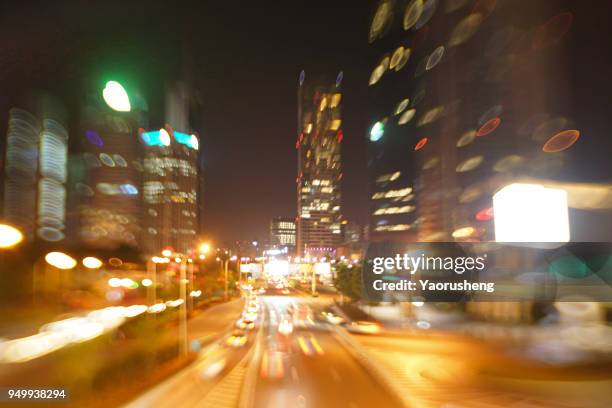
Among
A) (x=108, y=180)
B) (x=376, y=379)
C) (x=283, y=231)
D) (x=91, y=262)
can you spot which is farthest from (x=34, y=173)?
(x=283, y=231)

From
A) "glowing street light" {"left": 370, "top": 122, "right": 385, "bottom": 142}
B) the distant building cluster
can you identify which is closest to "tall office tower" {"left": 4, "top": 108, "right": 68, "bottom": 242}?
the distant building cluster

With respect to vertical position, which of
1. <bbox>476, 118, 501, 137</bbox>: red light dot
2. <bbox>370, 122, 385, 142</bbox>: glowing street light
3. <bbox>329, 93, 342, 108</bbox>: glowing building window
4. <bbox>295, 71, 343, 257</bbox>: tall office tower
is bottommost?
<bbox>476, 118, 501, 137</bbox>: red light dot

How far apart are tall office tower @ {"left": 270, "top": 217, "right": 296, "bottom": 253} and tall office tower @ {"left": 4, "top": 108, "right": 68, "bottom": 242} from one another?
16277 centimetres

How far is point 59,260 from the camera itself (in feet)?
37.7

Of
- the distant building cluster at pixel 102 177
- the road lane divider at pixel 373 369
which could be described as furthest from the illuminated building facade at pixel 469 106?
the distant building cluster at pixel 102 177

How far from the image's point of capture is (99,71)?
945cm

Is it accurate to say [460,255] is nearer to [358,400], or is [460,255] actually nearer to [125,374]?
[358,400]

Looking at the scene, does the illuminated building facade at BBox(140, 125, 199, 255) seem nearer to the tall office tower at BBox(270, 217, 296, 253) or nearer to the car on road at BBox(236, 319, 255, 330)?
the car on road at BBox(236, 319, 255, 330)

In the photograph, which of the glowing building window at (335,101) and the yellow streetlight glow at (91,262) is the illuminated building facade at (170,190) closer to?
the yellow streetlight glow at (91,262)

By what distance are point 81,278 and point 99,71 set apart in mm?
8019

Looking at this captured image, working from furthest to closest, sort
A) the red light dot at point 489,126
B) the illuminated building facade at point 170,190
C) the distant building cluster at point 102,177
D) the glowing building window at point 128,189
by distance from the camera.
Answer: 1. the illuminated building facade at point 170,190
2. the glowing building window at point 128,189
3. the red light dot at point 489,126
4. the distant building cluster at point 102,177

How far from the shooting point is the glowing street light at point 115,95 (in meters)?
10.8

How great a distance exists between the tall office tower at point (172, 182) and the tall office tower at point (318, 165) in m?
102

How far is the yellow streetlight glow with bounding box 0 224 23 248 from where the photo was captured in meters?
9.40
